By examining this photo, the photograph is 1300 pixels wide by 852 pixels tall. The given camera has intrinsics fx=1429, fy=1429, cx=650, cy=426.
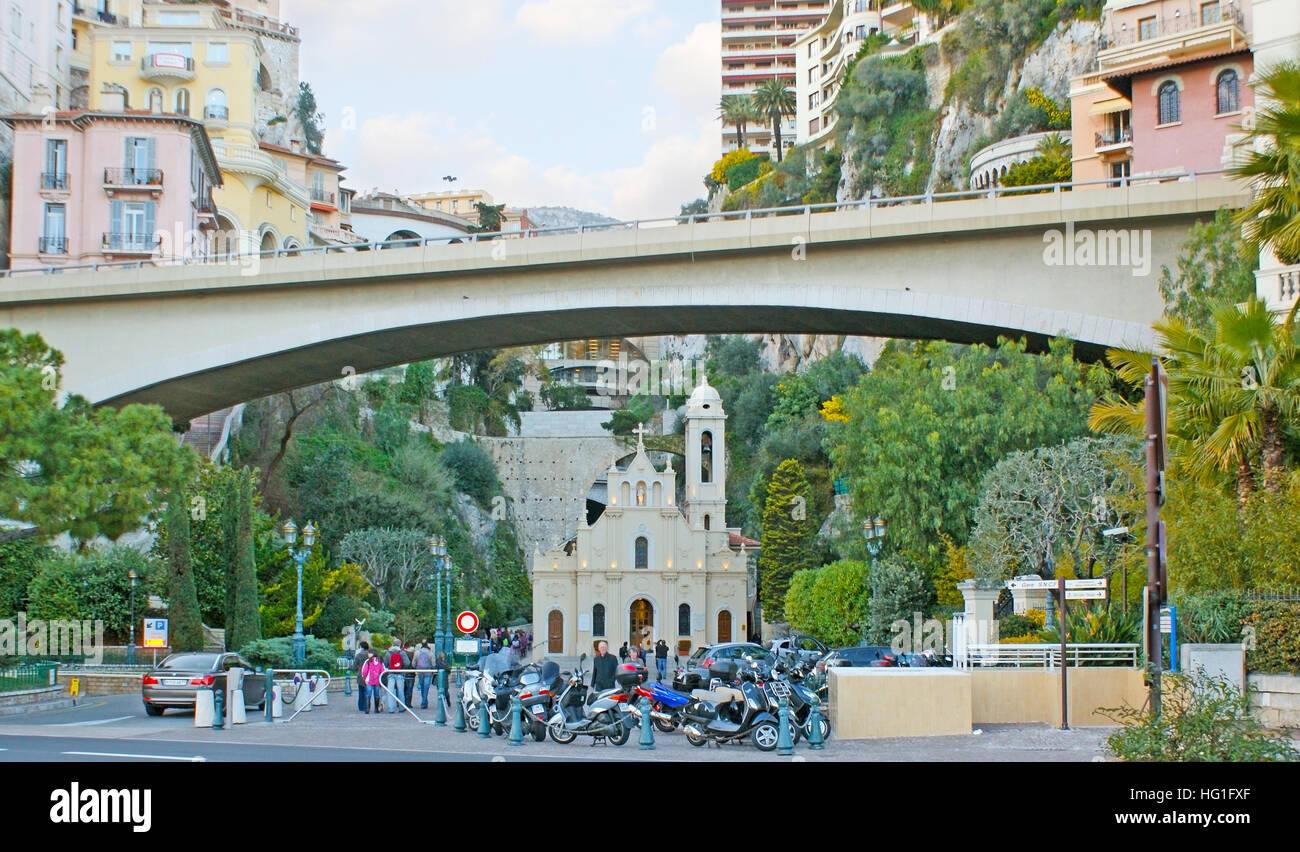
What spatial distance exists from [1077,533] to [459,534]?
172 feet

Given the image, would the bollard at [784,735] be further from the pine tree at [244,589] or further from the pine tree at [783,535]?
the pine tree at [783,535]

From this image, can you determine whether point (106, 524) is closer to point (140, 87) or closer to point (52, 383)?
point (52, 383)

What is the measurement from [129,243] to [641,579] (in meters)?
39.1

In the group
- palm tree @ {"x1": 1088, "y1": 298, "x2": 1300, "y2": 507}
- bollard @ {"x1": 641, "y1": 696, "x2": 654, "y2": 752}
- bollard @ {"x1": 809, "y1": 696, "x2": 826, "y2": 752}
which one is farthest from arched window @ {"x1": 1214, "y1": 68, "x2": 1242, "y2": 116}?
bollard @ {"x1": 641, "y1": 696, "x2": 654, "y2": 752}

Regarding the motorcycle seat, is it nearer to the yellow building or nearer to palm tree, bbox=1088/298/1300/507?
palm tree, bbox=1088/298/1300/507

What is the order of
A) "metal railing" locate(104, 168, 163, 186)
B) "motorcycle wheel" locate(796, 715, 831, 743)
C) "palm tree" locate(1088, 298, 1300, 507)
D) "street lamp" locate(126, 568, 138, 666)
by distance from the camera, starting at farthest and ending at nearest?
"metal railing" locate(104, 168, 163, 186) → "street lamp" locate(126, 568, 138, 666) → "palm tree" locate(1088, 298, 1300, 507) → "motorcycle wheel" locate(796, 715, 831, 743)

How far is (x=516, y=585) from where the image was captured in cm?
9144

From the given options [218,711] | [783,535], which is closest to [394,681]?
[218,711]

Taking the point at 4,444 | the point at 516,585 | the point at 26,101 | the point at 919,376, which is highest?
the point at 26,101

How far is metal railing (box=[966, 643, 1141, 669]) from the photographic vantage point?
22.4 m

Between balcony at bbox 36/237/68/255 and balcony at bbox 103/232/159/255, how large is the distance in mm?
1434

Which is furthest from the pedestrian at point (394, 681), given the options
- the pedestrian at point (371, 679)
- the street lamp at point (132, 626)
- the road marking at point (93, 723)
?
the street lamp at point (132, 626)

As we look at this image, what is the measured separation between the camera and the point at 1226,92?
47562 mm
